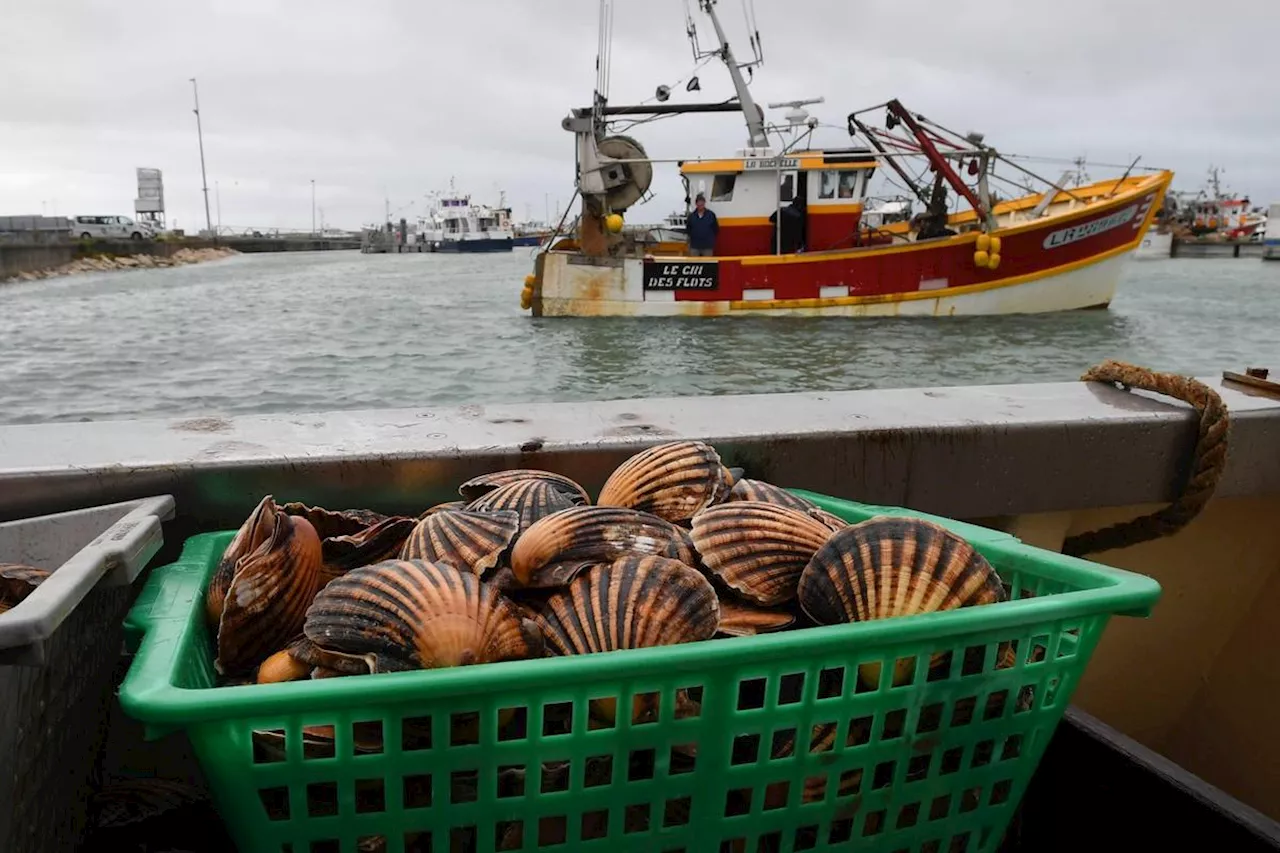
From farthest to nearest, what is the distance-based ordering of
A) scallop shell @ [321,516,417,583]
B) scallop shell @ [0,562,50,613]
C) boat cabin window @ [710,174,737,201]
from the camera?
boat cabin window @ [710,174,737,201] < scallop shell @ [321,516,417,583] < scallop shell @ [0,562,50,613]

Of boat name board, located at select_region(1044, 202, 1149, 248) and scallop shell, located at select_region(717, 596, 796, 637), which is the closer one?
scallop shell, located at select_region(717, 596, 796, 637)

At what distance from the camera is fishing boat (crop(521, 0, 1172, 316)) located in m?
16.3

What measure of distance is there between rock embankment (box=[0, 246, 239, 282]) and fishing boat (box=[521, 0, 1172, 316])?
29601 mm

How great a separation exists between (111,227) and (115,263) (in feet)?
60.6

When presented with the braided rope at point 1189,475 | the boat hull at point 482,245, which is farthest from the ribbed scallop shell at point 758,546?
the boat hull at point 482,245

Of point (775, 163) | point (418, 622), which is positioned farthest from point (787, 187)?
point (418, 622)

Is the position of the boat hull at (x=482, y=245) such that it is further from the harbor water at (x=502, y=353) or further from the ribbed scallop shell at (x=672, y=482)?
the ribbed scallop shell at (x=672, y=482)

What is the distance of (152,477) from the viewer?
158 cm

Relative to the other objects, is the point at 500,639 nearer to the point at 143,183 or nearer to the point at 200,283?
the point at 200,283

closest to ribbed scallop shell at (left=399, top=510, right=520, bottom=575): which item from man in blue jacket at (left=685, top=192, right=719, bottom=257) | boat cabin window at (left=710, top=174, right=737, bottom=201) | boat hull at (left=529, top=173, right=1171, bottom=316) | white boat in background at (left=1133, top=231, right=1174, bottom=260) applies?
boat hull at (left=529, top=173, right=1171, bottom=316)

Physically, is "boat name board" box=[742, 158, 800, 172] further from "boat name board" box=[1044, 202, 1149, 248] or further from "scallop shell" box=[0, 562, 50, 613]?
"scallop shell" box=[0, 562, 50, 613]

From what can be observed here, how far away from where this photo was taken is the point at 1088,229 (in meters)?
16.6

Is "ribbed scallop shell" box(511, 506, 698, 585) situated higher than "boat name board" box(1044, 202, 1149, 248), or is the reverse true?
"boat name board" box(1044, 202, 1149, 248)

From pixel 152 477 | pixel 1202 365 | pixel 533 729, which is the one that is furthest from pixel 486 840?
pixel 1202 365
